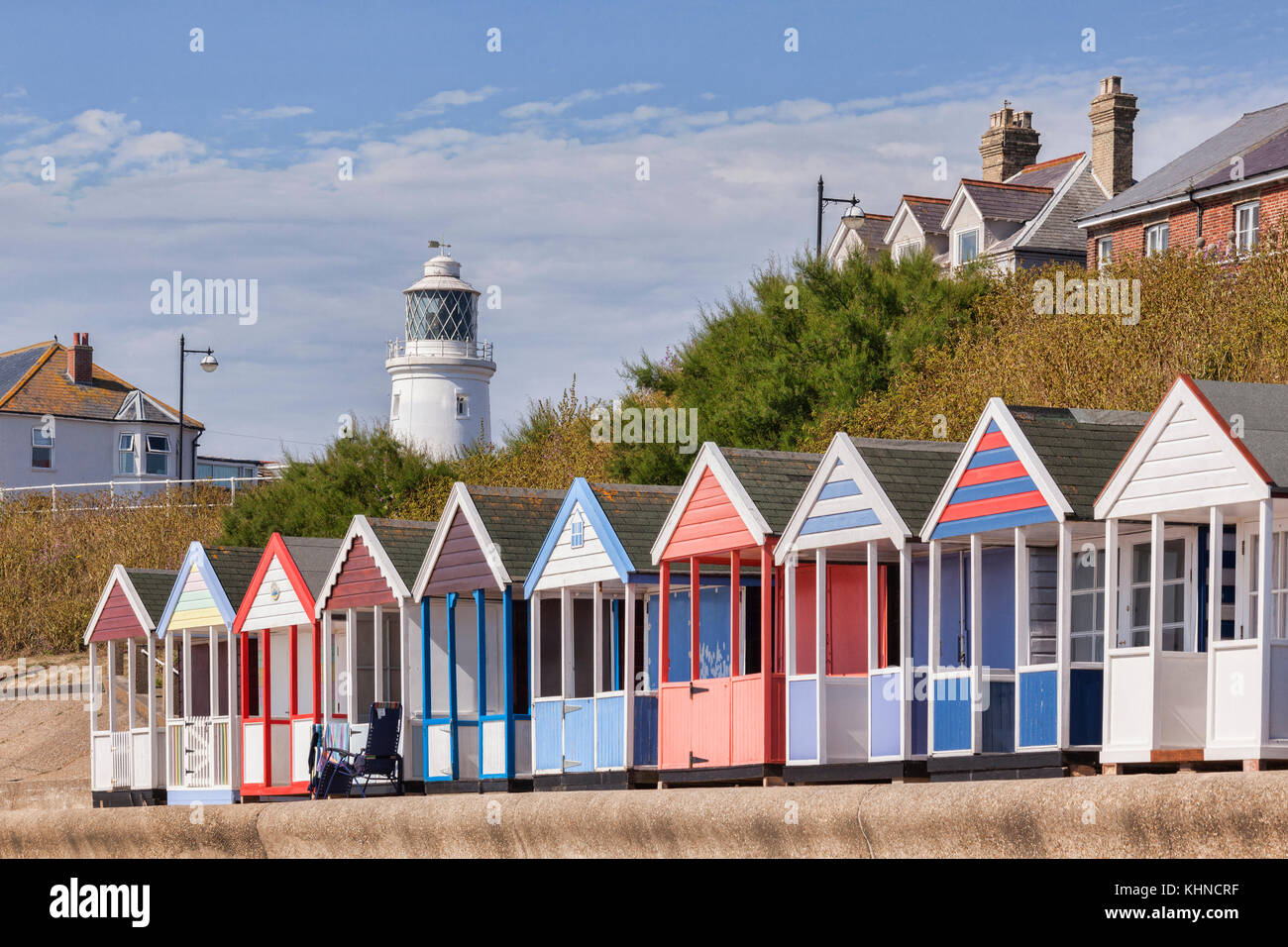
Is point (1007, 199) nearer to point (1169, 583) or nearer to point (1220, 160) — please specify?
point (1220, 160)

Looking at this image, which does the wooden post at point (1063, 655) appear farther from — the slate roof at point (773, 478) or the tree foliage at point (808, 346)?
the tree foliage at point (808, 346)

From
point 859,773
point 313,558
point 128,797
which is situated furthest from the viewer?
point 128,797

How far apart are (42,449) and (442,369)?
1892cm

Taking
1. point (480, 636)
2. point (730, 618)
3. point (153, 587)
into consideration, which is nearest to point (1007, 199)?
point (153, 587)

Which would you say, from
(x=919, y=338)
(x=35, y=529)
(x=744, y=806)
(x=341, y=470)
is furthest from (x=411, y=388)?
(x=744, y=806)

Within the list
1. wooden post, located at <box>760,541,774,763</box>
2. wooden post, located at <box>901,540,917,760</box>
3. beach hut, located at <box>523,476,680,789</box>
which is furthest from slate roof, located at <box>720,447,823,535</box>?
wooden post, located at <box>901,540,917,760</box>

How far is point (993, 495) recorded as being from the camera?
673 inches

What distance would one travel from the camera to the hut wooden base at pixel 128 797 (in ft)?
97.5

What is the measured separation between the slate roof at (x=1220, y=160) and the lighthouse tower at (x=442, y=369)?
2322 centimetres

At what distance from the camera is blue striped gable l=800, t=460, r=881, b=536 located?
18.5 meters

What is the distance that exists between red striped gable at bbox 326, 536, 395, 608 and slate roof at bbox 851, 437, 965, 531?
8140mm

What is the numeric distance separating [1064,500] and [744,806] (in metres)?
3.64

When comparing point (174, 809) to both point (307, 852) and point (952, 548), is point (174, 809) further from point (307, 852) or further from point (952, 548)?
point (952, 548)
